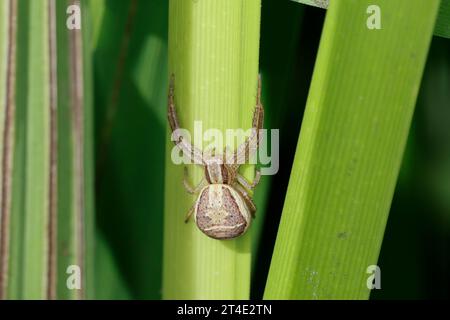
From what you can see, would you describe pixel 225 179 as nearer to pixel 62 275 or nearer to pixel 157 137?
pixel 157 137

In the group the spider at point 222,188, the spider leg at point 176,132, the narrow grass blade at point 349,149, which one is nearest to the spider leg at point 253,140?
the spider at point 222,188

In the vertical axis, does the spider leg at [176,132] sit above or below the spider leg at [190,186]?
above

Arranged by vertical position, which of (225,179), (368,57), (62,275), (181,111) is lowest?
(62,275)

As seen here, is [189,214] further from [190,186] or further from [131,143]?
[131,143]

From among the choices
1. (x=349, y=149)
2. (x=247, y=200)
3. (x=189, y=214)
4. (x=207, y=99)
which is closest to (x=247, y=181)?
(x=247, y=200)

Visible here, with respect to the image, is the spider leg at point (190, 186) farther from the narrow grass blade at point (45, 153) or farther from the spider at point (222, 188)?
the narrow grass blade at point (45, 153)

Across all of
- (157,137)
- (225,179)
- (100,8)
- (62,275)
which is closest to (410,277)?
(225,179)

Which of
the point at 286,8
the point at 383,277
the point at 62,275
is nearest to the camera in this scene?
the point at 62,275
